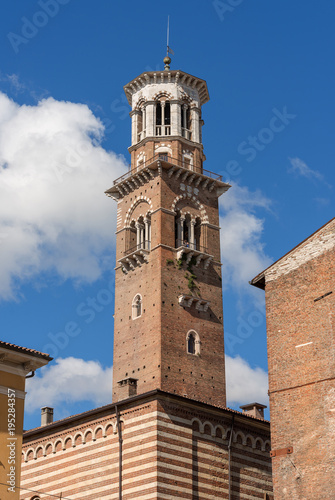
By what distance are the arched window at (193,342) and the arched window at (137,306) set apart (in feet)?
8.61

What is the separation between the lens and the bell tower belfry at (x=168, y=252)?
36.1 meters

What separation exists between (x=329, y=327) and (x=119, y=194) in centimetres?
2165

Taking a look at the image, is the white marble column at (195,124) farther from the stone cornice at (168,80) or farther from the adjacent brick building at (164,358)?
the stone cornice at (168,80)

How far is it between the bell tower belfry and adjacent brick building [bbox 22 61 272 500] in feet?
0.19

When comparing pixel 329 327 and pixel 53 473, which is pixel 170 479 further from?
pixel 329 327

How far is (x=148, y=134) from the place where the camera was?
4191cm

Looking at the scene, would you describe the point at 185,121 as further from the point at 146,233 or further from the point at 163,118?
the point at 146,233

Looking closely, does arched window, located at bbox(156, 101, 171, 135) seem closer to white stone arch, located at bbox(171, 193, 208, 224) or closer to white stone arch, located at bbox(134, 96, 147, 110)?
white stone arch, located at bbox(134, 96, 147, 110)

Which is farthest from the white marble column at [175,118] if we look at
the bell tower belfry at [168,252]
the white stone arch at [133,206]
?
the white stone arch at [133,206]

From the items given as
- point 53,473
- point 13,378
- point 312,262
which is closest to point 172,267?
point 53,473

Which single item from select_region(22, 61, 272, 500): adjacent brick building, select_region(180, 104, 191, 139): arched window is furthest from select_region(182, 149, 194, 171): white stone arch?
select_region(180, 104, 191, 139): arched window

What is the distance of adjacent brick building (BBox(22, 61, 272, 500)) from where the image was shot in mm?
28094

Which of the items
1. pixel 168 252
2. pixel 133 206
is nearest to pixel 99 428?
pixel 168 252

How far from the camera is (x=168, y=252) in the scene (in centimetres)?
3788
